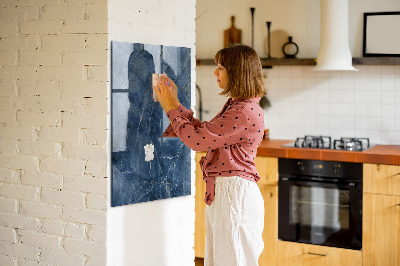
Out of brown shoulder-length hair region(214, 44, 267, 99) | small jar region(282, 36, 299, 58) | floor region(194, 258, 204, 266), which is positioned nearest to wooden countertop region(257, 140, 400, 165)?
small jar region(282, 36, 299, 58)

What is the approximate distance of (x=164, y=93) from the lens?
9.38ft

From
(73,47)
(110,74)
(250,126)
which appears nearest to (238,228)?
(250,126)

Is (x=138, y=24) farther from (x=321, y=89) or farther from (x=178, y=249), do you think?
(x=321, y=89)

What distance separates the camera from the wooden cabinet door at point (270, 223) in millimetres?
4254

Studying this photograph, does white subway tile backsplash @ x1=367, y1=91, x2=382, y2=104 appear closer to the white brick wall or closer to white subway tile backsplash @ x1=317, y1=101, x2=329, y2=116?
white subway tile backsplash @ x1=317, y1=101, x2=329, y2=116

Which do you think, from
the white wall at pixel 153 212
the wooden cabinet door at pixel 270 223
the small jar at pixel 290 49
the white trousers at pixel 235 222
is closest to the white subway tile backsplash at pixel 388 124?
the small jar at pixel 290 49

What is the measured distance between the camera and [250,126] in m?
2.65

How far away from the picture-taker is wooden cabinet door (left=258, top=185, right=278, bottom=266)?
14.0 ft

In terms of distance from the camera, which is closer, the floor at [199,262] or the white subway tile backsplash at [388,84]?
the white subway tile backsplash at [388,84]

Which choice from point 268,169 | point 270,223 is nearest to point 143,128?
point 268,169

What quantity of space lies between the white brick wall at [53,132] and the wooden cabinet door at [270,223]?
1725mm

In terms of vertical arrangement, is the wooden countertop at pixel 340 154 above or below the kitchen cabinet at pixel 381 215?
above

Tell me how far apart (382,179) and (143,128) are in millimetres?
1774

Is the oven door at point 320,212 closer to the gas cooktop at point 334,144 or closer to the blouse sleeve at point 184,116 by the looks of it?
the gas cooktop at point 334,144
